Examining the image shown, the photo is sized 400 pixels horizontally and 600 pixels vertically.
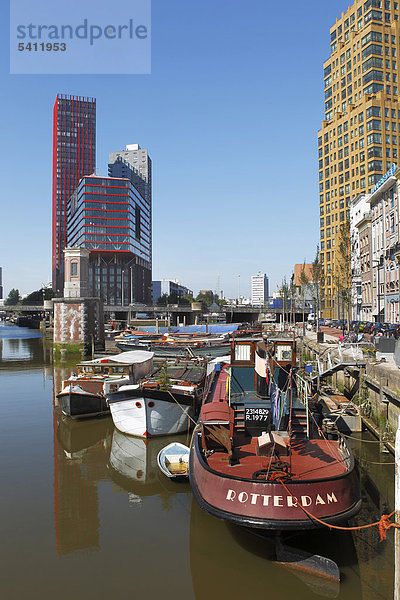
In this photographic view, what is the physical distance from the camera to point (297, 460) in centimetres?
1263

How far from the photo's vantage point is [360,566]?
36.1 feet

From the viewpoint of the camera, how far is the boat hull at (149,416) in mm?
21188

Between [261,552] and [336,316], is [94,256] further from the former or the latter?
[261,552]

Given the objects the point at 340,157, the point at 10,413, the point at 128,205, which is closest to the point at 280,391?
the point at 10,413

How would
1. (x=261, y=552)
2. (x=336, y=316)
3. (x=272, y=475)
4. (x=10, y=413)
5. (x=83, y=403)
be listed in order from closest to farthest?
(x=272, y=475) → (x=261, y=552) → (x=83, y=403) → (x=10, y=413) → (x=336, y=316)

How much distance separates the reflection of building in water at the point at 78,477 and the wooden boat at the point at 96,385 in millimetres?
766

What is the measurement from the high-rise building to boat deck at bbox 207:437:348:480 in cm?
13431

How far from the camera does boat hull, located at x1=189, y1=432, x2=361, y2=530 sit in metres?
10.3

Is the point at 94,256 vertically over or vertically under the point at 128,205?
under

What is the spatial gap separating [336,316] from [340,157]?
109 ft

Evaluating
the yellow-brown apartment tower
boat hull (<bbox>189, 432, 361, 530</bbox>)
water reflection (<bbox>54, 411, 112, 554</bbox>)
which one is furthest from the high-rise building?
boat hull (<bbox>189, 432, 361, 530</bbox>)

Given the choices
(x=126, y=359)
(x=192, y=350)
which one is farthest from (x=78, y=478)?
(x=192, y=350)

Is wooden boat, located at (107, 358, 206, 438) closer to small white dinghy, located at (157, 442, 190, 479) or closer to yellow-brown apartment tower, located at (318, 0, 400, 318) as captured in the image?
small white dinghy, located at (157, 442, 190, 479)

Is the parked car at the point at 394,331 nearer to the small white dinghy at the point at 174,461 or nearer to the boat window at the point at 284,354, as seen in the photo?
the boat window at the point at 284,354
